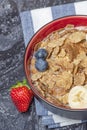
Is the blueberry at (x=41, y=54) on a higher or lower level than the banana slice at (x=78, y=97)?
higher

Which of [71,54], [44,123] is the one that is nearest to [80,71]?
[71,54]

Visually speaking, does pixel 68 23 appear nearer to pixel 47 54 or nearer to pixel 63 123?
pixel 47 54

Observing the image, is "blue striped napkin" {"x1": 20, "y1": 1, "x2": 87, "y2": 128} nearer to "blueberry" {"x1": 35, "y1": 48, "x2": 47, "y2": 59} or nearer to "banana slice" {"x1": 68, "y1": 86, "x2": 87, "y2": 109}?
"blueberry" {"x1": 35, "y1": 48, "x2": 47, "y2": 59}

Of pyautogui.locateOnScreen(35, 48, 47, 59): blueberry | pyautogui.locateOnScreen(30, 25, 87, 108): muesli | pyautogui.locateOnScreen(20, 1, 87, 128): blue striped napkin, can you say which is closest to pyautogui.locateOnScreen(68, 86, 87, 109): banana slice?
pyautogui.locateOnScreen(30, 25, 87, 108): muesli

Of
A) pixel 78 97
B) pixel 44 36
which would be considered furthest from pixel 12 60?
pixel 78 97

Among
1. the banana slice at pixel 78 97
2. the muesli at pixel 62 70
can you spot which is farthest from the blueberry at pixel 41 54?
the banana slice at pixel 78 97

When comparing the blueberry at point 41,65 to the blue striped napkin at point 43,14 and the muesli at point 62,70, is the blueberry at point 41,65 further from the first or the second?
the blue striped napkin at point 43,14

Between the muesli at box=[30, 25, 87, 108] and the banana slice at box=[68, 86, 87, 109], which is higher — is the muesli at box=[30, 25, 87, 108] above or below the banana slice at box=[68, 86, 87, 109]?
above
